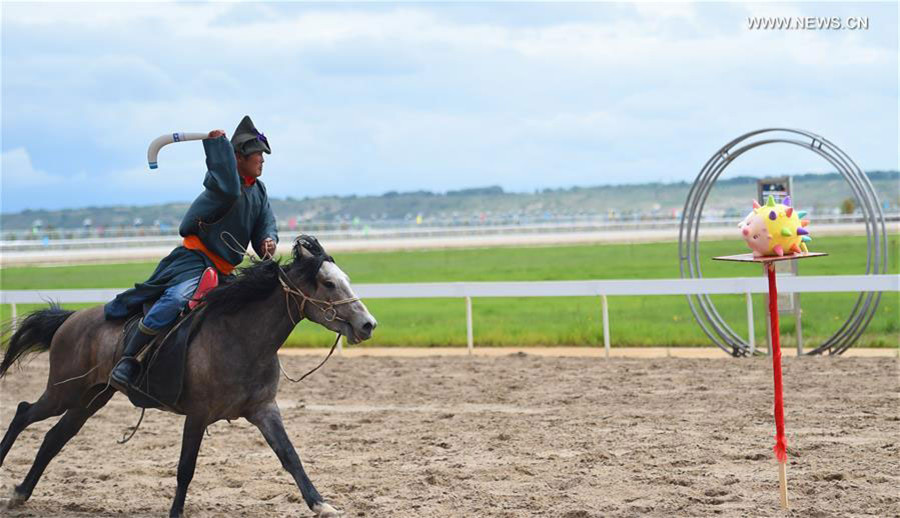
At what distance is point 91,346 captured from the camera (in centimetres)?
677

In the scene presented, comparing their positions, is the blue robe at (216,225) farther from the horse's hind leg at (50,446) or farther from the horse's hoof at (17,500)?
the horse's hoof at (17,500)

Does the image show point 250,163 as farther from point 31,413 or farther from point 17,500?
point 17,500

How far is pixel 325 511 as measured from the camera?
5.95 m

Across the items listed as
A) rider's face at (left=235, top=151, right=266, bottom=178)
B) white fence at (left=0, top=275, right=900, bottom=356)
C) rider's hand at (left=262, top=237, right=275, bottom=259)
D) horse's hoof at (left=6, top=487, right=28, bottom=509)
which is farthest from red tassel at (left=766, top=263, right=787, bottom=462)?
white fence at (left=0, top=275, right=900, bottom=356)

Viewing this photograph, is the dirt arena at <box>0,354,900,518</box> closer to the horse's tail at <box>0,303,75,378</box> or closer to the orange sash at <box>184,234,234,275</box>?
the horse's tail at <box>0,303,75,378</box>

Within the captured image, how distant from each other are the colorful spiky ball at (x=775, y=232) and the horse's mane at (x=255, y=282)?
93.3 inches

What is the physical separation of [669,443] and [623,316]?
11985 mm

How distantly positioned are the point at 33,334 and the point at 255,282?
2012mm

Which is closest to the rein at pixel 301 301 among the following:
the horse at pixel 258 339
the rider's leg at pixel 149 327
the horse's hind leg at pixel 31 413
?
the horse at pixel 258 339

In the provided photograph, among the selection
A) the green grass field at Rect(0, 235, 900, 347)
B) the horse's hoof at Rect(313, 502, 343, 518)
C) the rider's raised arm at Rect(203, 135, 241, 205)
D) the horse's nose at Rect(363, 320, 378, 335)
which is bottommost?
the green grass field at Rect(0, 235, 900, 347)

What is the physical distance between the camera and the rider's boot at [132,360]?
6.29 m

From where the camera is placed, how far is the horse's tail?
23.6ft

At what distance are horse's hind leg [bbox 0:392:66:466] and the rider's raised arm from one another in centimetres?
189

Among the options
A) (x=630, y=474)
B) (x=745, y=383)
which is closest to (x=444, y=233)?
(x=745, y=383)
